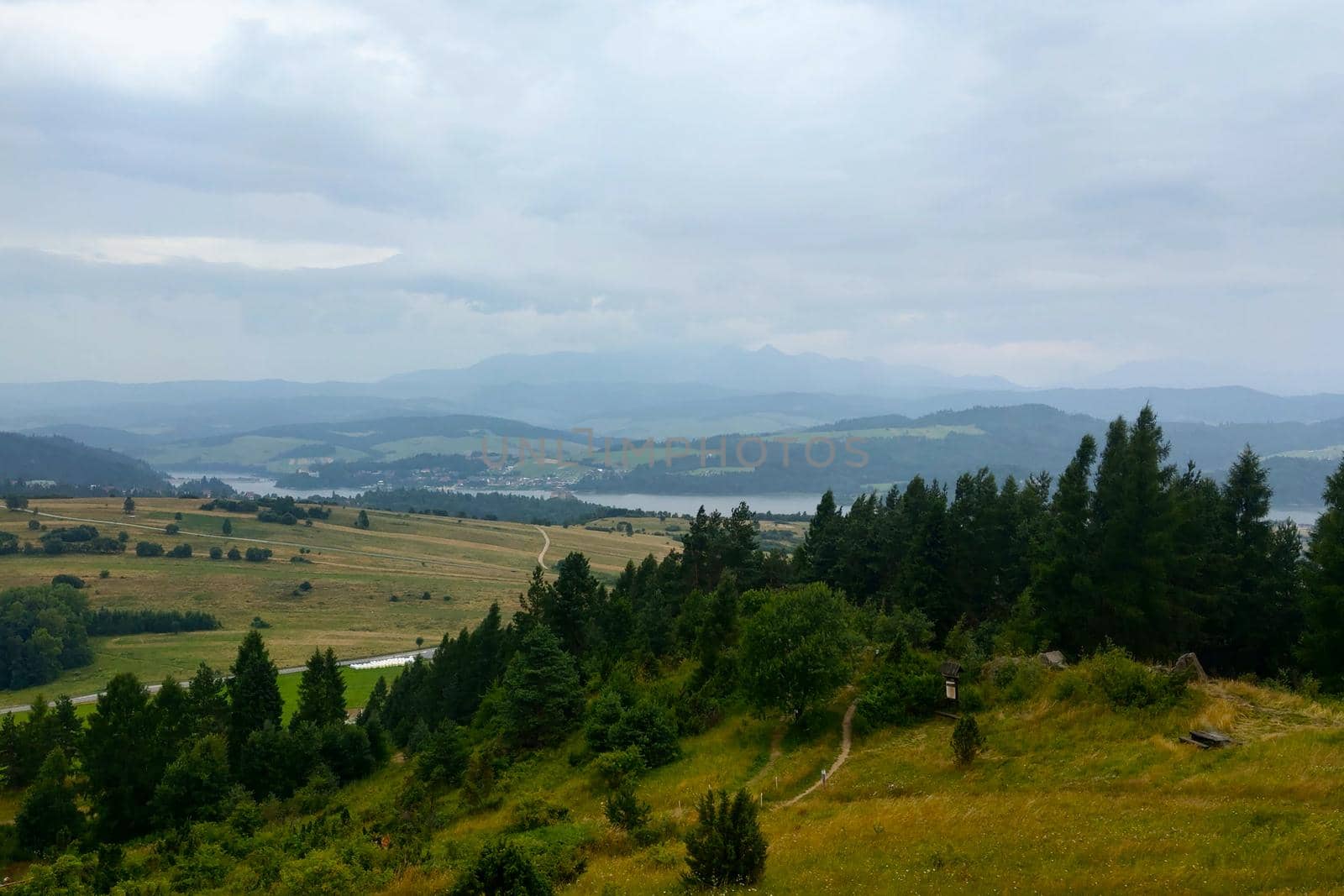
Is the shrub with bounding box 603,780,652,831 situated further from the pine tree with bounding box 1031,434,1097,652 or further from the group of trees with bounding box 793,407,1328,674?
the pine tree with bounding box 1031,434,1097,652

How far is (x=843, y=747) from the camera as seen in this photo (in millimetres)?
32438

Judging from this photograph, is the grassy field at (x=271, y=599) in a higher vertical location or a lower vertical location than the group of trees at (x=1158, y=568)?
lower

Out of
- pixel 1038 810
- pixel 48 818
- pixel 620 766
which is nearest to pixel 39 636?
pixel 48 818

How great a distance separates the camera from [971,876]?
17500mm

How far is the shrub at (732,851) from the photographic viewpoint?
18.5 m

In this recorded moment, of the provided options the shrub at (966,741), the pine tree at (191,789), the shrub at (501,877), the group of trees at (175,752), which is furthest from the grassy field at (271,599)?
the shrub at (966,741)

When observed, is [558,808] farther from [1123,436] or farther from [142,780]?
[1123,436]

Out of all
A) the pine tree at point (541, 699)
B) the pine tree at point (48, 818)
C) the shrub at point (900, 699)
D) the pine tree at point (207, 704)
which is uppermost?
the shrub at point (900, 699)

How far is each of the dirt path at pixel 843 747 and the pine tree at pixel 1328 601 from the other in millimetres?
19756

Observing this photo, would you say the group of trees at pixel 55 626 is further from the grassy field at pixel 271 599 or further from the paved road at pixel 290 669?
the paved road at pixel 290 669

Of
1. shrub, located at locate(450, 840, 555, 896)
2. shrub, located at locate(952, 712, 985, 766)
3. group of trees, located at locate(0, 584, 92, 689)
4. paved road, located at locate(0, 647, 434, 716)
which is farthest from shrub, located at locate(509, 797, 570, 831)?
group of trees, located at locate(0, 584, 92, 689)

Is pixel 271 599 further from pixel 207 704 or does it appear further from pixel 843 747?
pixel 843 747

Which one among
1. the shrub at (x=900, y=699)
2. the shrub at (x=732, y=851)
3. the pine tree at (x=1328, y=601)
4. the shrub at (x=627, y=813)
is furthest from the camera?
the shrub at (x=900, y=699)

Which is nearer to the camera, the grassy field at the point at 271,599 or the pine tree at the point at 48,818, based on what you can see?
the pine tree at the point at 48,818
